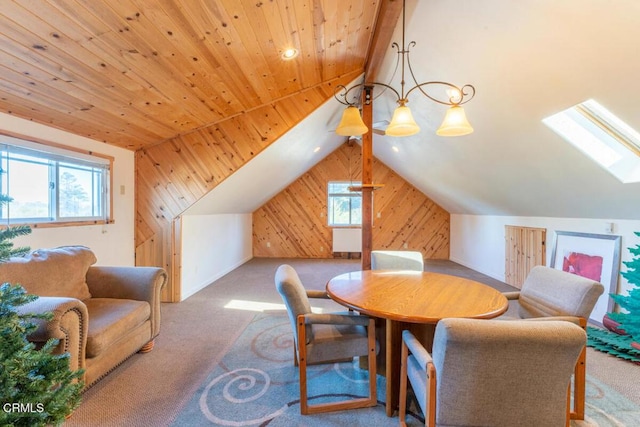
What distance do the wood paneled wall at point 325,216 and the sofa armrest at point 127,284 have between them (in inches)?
195

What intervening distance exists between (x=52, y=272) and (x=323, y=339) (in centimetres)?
211

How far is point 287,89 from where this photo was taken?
3.32 meters

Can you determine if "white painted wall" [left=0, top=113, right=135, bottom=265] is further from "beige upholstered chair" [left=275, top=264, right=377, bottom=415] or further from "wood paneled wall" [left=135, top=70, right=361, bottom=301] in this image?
"beige upholstered chair" [left=275, top=264, right=377, bottom=415]

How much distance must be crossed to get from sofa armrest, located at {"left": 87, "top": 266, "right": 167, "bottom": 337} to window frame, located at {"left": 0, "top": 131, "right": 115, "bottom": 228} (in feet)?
2.27

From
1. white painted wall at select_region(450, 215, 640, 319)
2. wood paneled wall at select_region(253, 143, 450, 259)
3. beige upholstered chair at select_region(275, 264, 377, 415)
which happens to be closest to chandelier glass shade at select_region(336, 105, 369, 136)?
beige upholstered chair at select_region(275, 264, 377, 415)

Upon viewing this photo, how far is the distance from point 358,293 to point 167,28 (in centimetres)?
211

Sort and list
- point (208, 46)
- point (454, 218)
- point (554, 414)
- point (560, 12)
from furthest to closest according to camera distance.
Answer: point (454, 218) → point (208, 46) → point (560, 12) → point (554, 414)

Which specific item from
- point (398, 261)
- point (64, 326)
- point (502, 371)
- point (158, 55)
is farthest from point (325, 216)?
point (502, 371)

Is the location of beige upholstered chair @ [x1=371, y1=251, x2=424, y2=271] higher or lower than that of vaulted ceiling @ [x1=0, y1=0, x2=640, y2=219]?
lower

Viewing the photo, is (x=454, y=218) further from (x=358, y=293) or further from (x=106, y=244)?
(x=106, y=244)

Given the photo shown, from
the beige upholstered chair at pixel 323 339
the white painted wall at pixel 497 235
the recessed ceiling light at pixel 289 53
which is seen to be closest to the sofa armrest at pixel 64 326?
the beige upholstered chair at pixel 323 339

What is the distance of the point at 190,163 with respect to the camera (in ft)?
12.1

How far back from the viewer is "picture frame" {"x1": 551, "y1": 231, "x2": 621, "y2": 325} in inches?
120

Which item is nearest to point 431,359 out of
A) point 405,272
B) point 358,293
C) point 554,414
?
point 554,414
